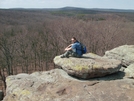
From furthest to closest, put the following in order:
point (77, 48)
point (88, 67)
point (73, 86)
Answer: point (77, 48), point (88, 67), point (73, 86)

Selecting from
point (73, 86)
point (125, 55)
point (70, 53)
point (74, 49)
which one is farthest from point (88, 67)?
point (125, 55)

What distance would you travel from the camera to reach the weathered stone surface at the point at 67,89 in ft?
42.4

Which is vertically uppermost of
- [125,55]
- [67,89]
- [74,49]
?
[74,49]

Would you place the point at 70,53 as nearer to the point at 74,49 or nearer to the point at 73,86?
the point at 74,49

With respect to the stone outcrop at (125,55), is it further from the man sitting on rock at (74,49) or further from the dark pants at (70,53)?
the dark pants at (70,53)

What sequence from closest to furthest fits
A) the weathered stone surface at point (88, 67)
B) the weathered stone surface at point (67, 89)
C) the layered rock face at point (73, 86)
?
1. the weathered stone surface at point (67, 89)
2. the layered rock face at point (73, 86)
3. the weathered stone surface at point (88, 67)

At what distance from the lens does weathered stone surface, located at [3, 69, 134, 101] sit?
42.4 feet

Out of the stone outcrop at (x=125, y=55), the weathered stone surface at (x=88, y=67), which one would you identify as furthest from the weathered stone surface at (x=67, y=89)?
the stone outcrop at (x=125, y=55)

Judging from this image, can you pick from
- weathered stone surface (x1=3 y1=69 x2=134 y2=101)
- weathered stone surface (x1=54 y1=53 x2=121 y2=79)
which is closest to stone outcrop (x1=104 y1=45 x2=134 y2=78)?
weathered stone surface (x1=54 y1=53 x2=121 y2=79)

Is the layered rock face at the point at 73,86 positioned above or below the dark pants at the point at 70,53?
below

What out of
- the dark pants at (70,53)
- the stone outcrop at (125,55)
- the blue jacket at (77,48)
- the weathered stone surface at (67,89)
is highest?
the blue jacket at (77,48)

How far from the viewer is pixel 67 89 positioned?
1388 cm

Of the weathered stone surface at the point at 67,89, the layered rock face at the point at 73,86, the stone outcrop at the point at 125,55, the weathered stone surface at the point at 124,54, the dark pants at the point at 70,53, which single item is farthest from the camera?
the weathered stone surface at the point at 124,54

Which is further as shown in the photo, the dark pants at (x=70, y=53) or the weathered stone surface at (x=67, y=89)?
the dark pants at (x=70, y=53)
